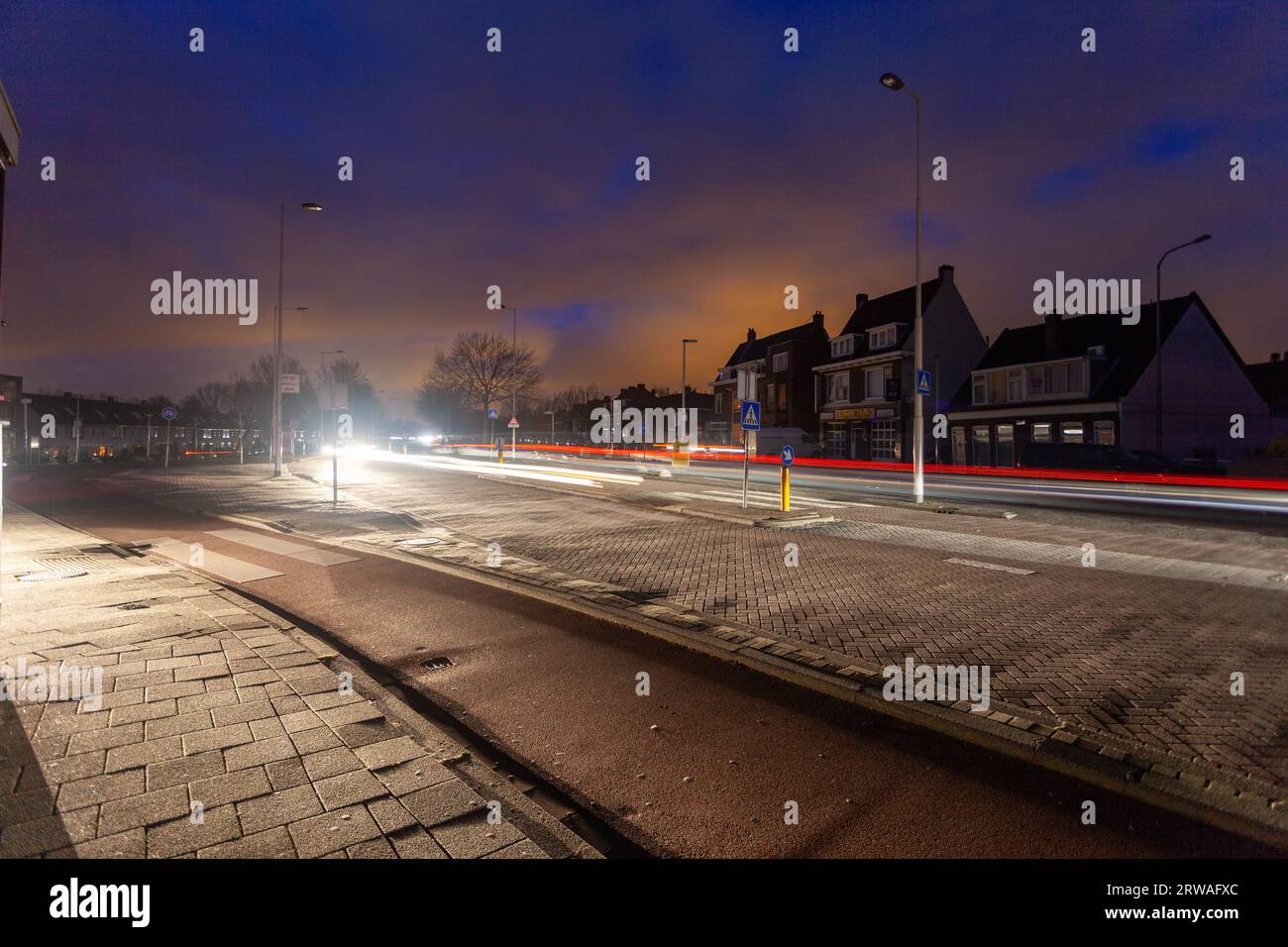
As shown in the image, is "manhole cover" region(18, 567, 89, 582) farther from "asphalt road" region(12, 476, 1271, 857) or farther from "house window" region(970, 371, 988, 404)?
"house window" region(970, 371, 988, 404)

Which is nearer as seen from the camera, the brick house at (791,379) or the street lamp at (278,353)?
the street lamp at (278,353)

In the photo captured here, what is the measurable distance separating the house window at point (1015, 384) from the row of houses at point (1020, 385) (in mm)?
68

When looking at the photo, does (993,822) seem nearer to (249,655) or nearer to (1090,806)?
(1090,806)

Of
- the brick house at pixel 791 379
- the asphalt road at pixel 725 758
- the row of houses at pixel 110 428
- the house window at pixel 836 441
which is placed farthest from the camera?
the row of houses at pixel 110 428

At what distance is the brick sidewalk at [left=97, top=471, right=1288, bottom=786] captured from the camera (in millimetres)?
4414

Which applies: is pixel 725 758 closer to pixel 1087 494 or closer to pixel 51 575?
pixel 51 575

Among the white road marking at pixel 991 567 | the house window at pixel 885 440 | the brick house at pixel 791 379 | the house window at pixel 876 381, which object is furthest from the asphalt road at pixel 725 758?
the brick house at pixel 791 379

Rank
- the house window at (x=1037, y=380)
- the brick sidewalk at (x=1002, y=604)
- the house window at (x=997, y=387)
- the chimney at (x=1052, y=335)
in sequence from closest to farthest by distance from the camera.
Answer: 1. the brick sidewalk at (x=1002, y=604)
2. the chimney at (x=1052, y=335)
3. the house window at (x=1037, y=380)
4. the house window at (x=997, y=387)

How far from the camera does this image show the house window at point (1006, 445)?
124ft

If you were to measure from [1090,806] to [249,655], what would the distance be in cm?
569

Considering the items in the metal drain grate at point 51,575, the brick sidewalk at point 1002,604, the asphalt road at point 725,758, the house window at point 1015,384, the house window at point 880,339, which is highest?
the house window at point 880,339

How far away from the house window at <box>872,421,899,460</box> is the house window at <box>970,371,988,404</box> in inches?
198

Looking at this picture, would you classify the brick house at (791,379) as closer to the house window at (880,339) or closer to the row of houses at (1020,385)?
the row of houses at (1020,385)
